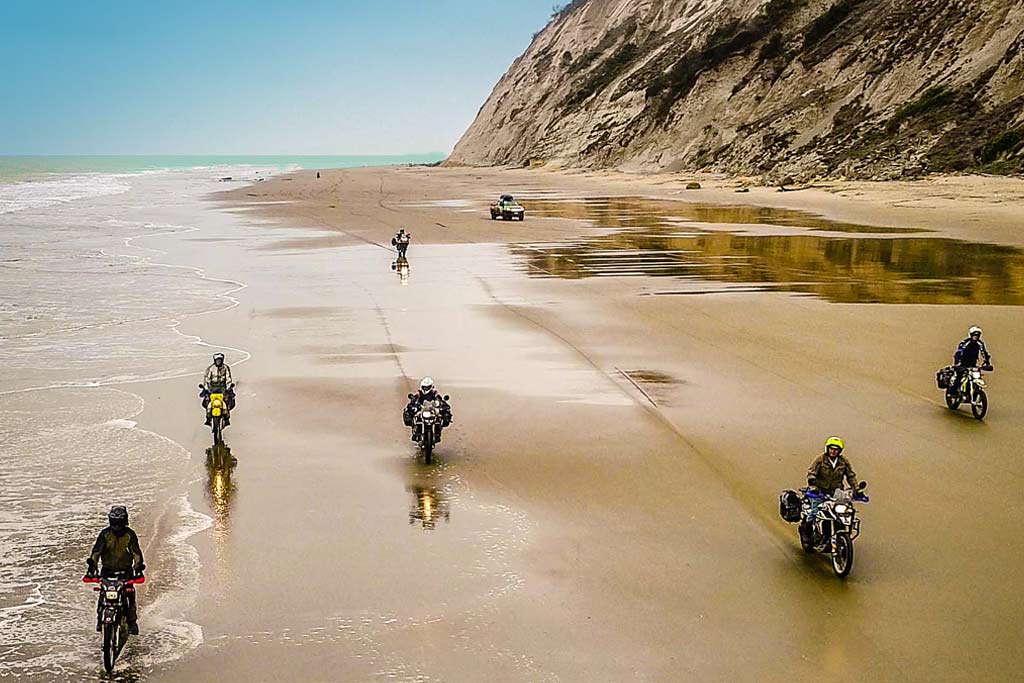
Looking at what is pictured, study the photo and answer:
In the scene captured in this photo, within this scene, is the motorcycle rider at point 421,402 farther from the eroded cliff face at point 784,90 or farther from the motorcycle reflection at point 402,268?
the eroded cliff face at point 784,90

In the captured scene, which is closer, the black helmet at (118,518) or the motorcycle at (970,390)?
the black helmet at (118,518)

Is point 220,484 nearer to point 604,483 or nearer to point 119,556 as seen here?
point 119,556

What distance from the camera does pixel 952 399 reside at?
14.4 metres

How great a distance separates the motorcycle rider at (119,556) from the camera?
7.84 metres

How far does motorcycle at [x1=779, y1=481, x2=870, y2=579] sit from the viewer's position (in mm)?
9031

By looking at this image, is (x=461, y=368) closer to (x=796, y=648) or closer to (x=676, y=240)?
(x=796, y=648)

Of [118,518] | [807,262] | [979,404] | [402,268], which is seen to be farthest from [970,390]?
[402,268]

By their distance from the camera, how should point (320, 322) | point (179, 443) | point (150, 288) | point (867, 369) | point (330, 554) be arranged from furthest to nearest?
1. point (150, 288)
2. point (320, 322)
3. point (867, 369)
4. point (179, 443)
5. point (330, 554)

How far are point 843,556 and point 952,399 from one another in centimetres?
648

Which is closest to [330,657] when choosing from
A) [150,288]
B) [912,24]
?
[150,288]

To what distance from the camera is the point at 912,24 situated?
68.8m

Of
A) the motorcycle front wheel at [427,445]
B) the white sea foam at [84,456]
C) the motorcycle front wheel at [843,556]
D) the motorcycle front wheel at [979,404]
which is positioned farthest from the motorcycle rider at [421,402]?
the motorcycle front wheel at [979,404]

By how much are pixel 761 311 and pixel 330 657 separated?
16.7 m

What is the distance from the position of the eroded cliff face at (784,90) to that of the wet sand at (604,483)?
34696 mm
